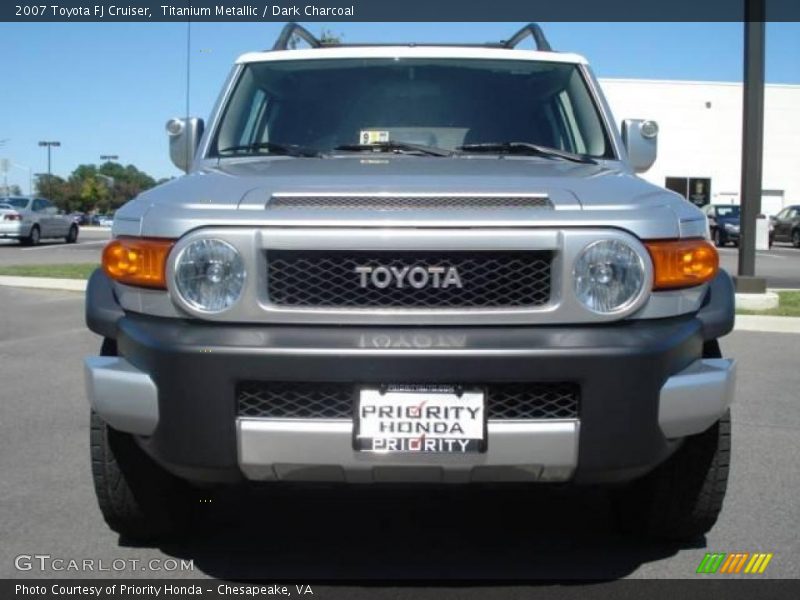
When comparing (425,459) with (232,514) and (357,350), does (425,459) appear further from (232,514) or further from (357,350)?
(232,514)

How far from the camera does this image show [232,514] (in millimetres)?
4109

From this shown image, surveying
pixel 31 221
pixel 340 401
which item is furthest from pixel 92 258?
pixel 340 401

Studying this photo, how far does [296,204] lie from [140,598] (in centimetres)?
140

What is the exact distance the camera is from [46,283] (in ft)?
48.5

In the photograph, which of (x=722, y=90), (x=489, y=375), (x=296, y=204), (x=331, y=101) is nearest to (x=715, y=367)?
(x=489, y=375)

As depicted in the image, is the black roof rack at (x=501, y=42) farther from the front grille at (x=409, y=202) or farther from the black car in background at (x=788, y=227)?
the black car in background at (x=788, y=227)

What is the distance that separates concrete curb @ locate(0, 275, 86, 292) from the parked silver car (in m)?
13.4

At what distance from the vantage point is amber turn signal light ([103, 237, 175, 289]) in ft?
10.2

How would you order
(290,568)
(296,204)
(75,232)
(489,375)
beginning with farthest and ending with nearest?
(75,232)
(290,568)
(296,204)
(489,375)

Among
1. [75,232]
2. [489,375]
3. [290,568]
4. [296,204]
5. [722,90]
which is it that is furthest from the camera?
[722,90]

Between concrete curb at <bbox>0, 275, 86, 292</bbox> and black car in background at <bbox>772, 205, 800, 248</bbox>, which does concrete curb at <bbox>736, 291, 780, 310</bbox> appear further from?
black car in background at <bbox>772, 205, 800, 248</bbox>

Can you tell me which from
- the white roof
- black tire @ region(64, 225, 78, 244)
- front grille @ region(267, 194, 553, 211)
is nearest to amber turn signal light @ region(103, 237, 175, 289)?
front grille @ region(267, 194, 553, 211)

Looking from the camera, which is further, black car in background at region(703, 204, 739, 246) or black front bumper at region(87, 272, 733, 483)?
black car in background at region(703, 204, 739, 246)

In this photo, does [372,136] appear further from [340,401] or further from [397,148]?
[340,401]
